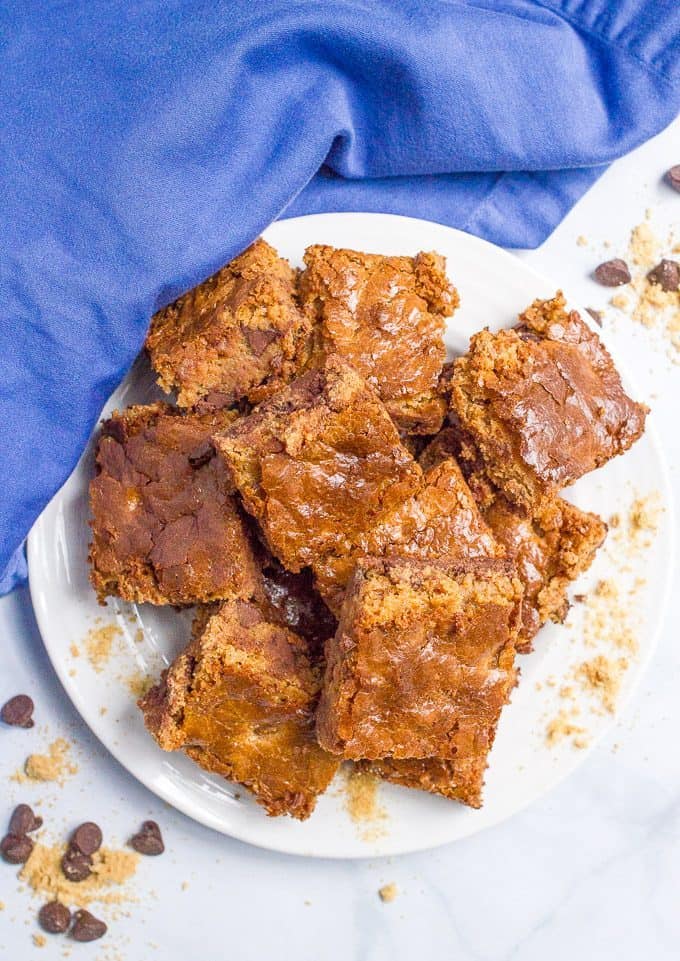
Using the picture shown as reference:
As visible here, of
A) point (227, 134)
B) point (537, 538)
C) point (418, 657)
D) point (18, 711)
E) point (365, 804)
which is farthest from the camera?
point (18, 711)

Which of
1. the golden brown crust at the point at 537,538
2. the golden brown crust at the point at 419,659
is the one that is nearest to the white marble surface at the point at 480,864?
the golden brown crust at the point at 537,538

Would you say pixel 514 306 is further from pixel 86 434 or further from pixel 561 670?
pixel 86 434

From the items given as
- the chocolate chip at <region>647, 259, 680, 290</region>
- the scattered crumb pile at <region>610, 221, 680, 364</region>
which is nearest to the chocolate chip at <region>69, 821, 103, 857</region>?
the scattered crumb pile at <region>610, 221, 680, 364</region>

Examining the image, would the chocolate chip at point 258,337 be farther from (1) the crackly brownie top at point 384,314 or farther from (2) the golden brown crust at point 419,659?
(2) the golden brown crust at point 419,659

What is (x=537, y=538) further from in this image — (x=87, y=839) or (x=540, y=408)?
(x=87, y=839)

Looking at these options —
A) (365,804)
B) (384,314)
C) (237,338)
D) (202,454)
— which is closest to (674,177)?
(384,314)
